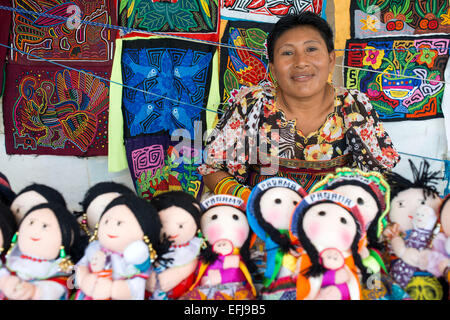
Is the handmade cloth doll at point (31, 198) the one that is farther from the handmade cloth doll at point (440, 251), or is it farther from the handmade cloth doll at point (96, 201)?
the handmade cloth doll at point (440, 251)

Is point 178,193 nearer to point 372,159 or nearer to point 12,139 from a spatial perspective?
point 372,159

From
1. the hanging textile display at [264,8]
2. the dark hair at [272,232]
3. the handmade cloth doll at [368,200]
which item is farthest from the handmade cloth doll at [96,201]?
the hanging textile display at [264,8]

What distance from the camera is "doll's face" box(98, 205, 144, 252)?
991mm

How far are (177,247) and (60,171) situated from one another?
175 cm

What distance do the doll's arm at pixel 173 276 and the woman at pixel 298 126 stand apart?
67cm

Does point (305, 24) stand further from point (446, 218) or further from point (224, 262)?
point (224, 262)

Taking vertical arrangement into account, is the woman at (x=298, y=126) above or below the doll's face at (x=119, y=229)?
above

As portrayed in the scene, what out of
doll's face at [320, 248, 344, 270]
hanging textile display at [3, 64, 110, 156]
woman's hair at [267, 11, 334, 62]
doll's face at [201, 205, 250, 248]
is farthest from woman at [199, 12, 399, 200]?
hanging textile display at [3, 64, 110, 156]

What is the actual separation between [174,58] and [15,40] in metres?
0.95

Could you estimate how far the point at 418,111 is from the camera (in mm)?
2451

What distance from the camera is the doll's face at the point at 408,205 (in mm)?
1157

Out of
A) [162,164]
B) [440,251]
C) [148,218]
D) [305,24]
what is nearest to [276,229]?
[148,218]

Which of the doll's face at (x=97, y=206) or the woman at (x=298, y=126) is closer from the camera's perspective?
the doll's face at (x=97, y=206)
